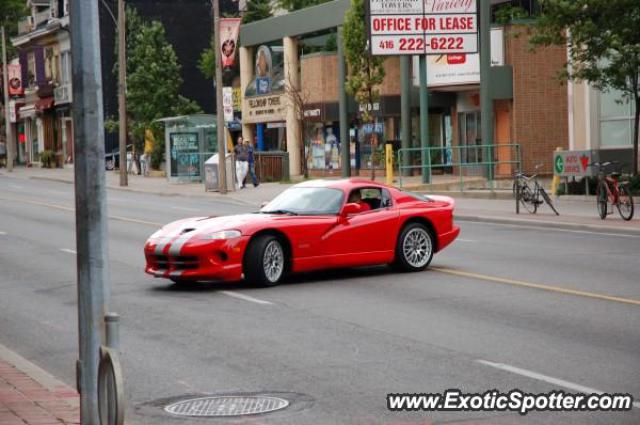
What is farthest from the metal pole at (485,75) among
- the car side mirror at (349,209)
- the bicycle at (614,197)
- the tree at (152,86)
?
the car side mirror at (349,209)

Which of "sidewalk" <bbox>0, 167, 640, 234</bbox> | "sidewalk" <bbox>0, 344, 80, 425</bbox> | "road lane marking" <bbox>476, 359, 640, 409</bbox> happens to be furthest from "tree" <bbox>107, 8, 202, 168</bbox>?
"road lane marking" <bbox>476, 359, 640, 409</bbox>

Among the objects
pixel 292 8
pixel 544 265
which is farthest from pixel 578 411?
A: pixel 292 8

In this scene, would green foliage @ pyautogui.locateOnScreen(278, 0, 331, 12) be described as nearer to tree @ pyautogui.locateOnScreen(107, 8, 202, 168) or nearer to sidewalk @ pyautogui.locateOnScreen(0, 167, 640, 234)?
tree @ pyautogui.locateOnScreen(107, 8, 202, 168)

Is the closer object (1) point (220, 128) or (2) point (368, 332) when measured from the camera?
(2) point (368, 332)

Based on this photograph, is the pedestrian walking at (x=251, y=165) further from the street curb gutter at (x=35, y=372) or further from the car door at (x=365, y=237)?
the street curb gutter at (x=35, y=372)

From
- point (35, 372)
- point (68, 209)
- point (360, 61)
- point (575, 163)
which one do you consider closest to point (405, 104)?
point (360, 61)

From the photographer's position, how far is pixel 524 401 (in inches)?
359

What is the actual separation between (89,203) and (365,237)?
9766 millimetres

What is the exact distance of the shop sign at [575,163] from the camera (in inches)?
1342

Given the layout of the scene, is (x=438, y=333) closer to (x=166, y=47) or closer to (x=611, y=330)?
(x=611, y=330)

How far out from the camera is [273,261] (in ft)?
54.0

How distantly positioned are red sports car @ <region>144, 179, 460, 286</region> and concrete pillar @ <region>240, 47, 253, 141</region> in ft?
153

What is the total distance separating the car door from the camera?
672 inches

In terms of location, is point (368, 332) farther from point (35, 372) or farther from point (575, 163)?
point (575, 163)
